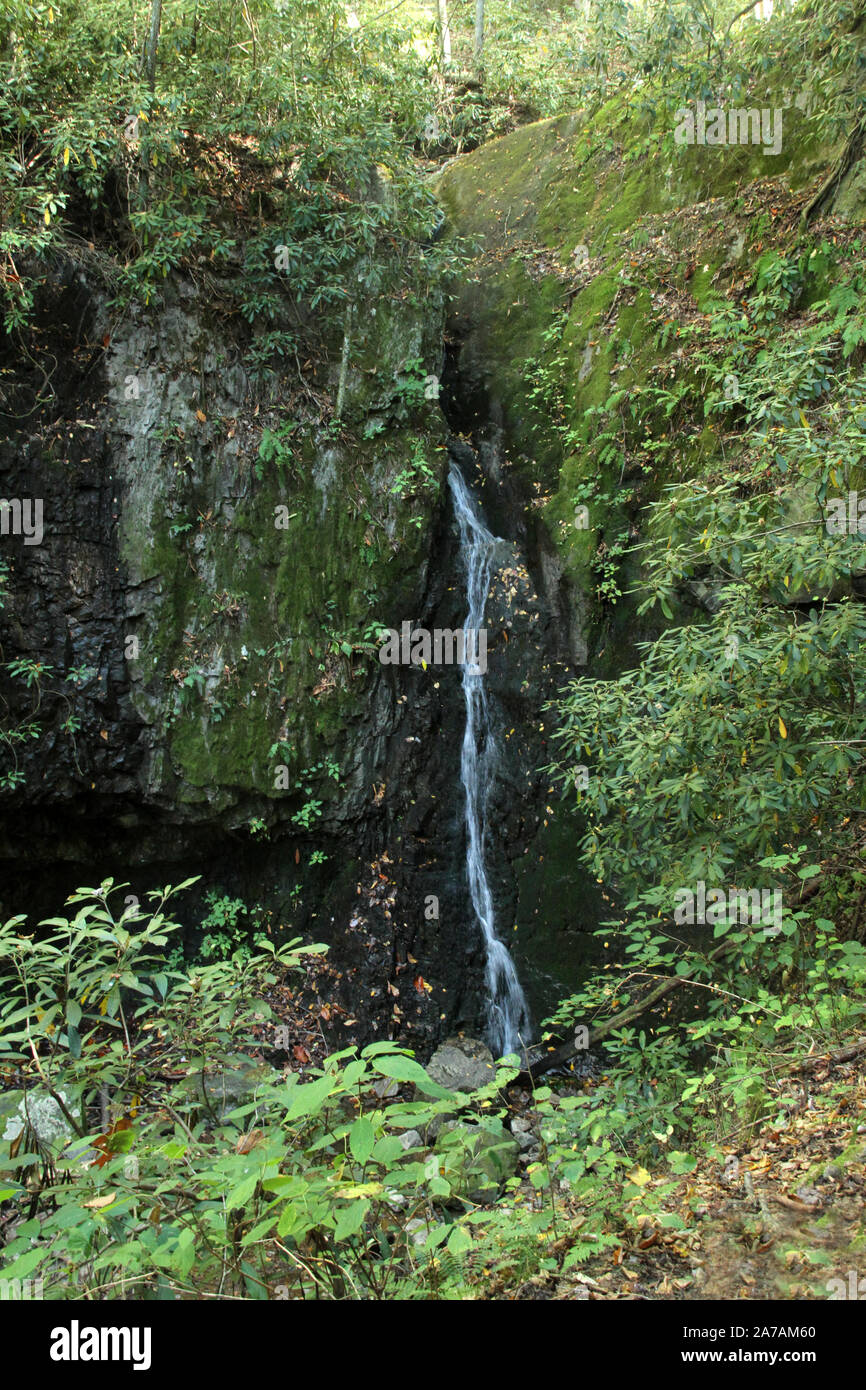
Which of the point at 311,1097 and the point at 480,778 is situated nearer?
the point at 311,1097

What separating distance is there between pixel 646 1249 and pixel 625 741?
2202 millimetres

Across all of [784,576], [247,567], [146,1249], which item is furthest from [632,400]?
[146,1249]

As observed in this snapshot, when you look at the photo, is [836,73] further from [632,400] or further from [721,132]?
[632,400]

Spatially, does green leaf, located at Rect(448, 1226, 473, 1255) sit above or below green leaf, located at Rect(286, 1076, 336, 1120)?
below

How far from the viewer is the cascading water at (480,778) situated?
7121 millimetres

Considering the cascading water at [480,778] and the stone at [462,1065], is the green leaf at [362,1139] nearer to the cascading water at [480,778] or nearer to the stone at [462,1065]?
the stone at [462,1065]

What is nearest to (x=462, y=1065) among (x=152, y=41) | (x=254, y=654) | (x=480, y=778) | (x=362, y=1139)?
(x=480, y=778)

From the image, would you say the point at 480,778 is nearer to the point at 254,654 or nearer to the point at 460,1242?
the point at 254,654

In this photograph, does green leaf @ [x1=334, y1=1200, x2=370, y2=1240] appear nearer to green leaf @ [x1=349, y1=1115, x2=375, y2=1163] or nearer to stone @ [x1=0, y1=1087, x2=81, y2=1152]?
green leaf @ [x1=349, y1=1115, x2=375, y2=1163]

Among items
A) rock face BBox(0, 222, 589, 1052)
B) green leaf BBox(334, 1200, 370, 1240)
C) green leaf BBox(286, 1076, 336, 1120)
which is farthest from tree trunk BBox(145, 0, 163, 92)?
green leaf BBox(334, 1200, 370, 1240)

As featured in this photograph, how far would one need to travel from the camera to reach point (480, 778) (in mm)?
7820

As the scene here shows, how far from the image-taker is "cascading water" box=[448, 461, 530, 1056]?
7121 mm

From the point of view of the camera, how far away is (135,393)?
23.8ft
